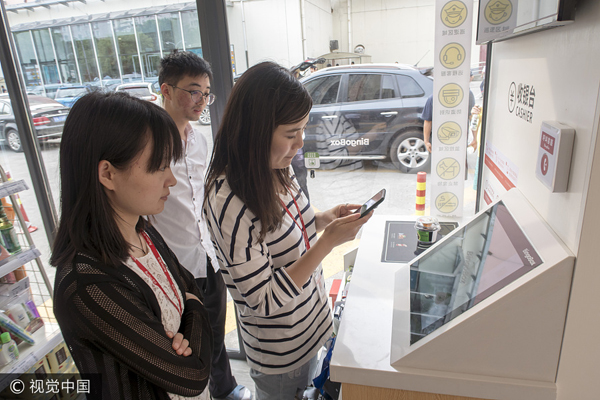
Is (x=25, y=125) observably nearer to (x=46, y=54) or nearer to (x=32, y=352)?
(x=46, y=54)

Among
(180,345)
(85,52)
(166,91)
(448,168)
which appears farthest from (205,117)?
(180,345)

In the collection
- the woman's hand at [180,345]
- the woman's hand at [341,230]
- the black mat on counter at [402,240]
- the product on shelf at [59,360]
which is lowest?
the product on shelf at [59,360]

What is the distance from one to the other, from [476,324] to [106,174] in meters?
0.86

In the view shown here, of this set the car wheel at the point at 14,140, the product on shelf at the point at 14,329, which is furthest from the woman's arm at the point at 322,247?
the car wheel at the point at 14,140

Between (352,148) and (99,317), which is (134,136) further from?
(352,148)

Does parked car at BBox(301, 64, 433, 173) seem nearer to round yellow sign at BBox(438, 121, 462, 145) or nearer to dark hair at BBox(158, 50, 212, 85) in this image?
round yellow sign at BBox(438, 121, 462, 145)

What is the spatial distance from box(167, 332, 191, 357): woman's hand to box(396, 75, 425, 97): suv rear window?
1.93 m

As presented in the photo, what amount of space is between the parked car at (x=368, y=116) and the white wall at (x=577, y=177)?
130cm

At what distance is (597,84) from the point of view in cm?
65

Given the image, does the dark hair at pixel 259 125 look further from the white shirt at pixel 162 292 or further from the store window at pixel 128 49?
the store window at pixel 128 49

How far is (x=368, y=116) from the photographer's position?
7.82ft

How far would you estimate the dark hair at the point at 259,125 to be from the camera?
1.02 m

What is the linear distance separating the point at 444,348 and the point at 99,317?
740 millimetres

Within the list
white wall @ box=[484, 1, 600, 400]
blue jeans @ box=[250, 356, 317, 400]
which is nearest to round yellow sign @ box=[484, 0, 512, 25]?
white wall @ box=[484, 1, 600, 400]
